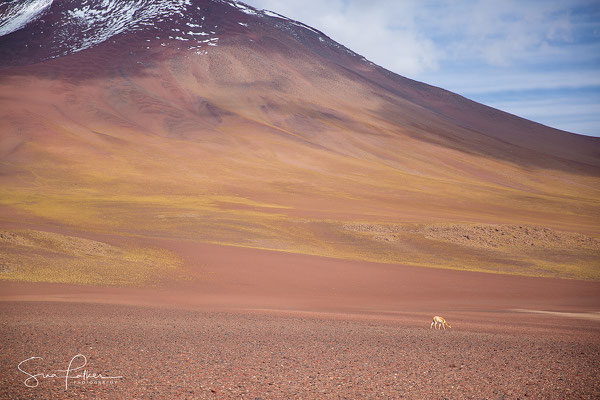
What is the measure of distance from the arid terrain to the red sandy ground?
0.23ft

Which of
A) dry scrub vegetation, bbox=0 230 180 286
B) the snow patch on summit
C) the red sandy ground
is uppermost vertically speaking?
the snow patch on summit

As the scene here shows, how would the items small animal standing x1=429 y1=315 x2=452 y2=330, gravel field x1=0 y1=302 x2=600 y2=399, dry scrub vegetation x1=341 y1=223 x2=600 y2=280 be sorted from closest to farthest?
gravel field x1=0 y1=302 x2=600 y2=399, small animal standing x1=429 y1=315 x2=452 y2=330, dry scrub vegetation x1=341 y1=223 x2=600 y2=280

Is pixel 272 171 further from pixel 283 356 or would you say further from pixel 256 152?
pixel 283 356

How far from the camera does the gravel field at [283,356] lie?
745 centimetres

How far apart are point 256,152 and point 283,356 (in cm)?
7075

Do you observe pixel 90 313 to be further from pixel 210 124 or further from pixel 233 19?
pixel 233 19

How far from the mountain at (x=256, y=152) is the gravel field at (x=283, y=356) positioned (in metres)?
8.70

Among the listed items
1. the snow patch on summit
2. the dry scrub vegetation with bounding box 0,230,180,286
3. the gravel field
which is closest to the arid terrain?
the gravel field

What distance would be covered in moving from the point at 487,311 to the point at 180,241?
18608mm

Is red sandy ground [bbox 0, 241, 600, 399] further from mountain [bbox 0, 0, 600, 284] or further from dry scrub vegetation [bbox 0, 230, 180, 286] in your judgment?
mountain [bbox 0, 0, 600, 284]

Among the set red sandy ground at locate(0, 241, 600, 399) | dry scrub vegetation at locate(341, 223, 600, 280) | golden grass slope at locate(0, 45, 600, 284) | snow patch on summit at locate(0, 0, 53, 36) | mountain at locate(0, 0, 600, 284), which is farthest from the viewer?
snow patch on summit at locate(0, 0, 53, 36)

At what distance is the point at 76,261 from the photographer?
20891 millimetres

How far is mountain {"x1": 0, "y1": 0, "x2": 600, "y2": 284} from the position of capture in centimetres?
3259

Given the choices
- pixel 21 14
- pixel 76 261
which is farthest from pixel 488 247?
pixel 21 14
